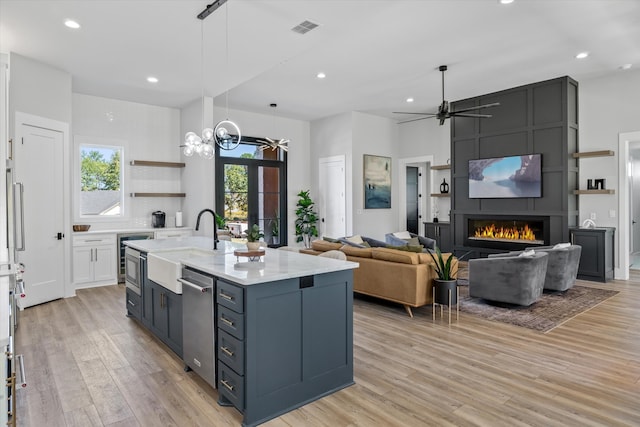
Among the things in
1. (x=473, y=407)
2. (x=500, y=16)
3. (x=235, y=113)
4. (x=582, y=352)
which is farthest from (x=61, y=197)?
(x=582, y=352)

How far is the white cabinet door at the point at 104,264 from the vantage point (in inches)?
247

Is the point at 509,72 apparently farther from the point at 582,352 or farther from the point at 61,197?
the point at 61,197

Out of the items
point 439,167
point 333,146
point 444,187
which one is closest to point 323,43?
point 333,146

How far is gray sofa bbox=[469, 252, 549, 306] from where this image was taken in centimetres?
457

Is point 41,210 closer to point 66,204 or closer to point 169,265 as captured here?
point 66,204

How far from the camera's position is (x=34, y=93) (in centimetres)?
524

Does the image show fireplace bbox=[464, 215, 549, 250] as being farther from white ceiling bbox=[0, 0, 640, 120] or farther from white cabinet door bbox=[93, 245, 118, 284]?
white cabinet door bbox=[93, 245, 118, 284]

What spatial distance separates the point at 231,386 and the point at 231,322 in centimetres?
42

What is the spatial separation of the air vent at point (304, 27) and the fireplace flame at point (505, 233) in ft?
17.8

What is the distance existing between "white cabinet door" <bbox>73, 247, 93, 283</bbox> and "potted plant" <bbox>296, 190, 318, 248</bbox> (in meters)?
4.44

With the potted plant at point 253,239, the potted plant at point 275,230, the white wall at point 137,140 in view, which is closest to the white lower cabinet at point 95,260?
the white wall at point 137,140

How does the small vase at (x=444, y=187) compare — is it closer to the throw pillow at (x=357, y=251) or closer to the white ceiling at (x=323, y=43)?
the white ceiling at (x=323, y=43)

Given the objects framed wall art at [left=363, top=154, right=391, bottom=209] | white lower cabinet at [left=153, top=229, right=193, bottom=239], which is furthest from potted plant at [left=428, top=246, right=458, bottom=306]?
white lower cabinet at [left=153, top=229, right=193, bottom=239]

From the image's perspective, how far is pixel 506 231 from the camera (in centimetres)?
740
